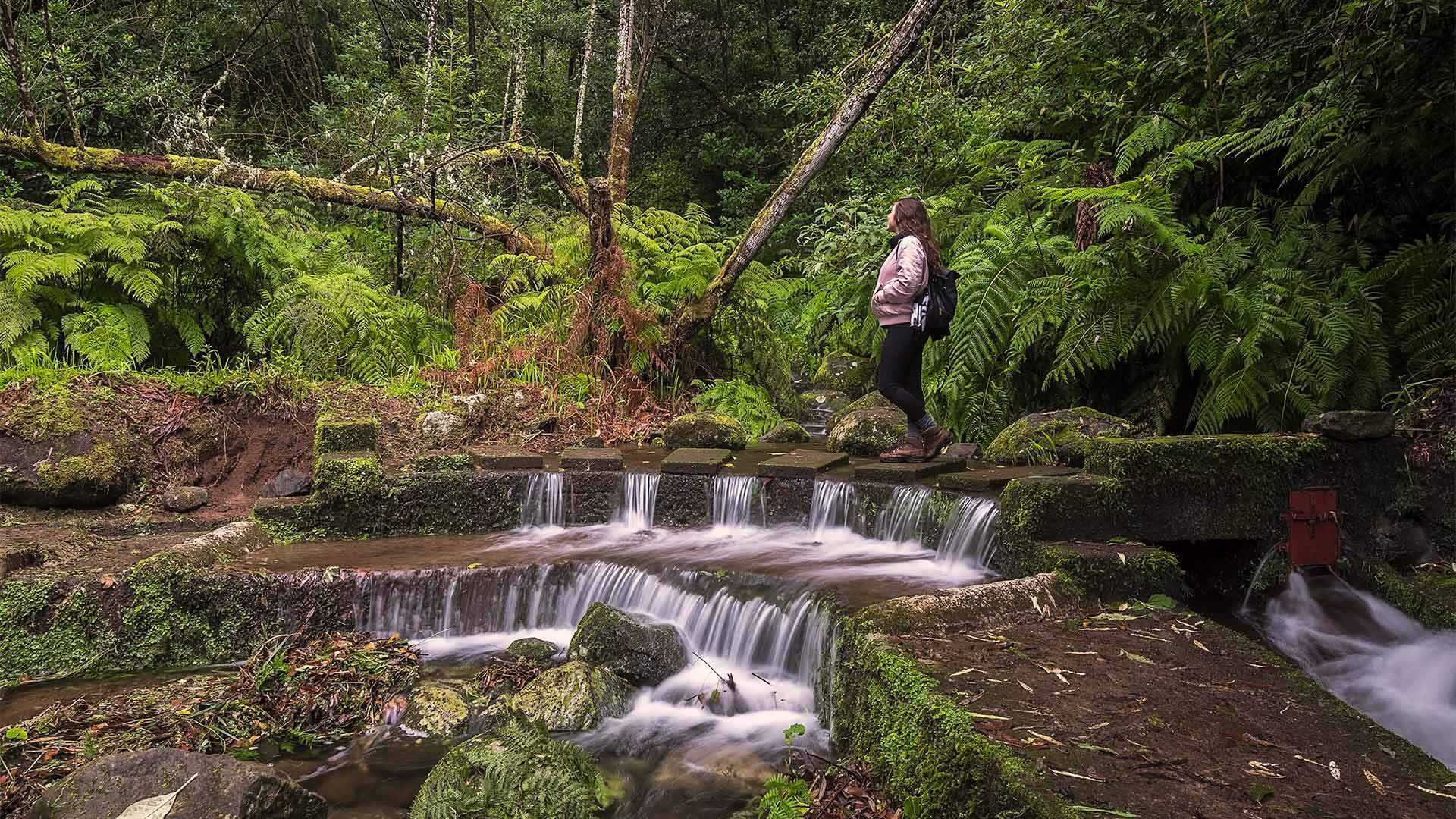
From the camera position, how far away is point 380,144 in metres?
10.2

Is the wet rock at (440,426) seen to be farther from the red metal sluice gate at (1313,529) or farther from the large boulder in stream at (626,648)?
the red metal sluice gate at (1313,529)

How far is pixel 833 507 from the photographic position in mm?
6109

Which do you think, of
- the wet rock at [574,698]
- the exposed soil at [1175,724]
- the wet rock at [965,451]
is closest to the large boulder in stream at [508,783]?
the wet rock at [574,698]

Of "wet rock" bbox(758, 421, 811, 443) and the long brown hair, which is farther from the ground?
the long brown hair

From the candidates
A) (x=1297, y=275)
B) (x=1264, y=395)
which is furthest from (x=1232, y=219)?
(x=1264, y=395)

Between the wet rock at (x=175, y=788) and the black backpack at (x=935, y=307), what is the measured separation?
4.66 m

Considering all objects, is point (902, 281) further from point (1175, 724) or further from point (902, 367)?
point (1175, 724)

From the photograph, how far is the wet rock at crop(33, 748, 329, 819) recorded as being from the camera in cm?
287

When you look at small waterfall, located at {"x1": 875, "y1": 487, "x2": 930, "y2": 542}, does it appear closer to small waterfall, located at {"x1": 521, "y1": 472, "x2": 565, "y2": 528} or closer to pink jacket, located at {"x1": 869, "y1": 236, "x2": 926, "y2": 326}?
pink jacket, located at {"x1": 869, "y1": 236, "x2": 926, "y2": 326}

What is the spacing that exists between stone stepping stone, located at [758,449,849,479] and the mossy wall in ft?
8.81

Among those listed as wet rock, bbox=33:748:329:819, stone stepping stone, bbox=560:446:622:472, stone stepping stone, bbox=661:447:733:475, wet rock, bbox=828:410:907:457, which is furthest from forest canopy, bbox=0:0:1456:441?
wet rock, bbox=33:748:329:819

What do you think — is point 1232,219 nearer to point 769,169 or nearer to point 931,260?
point 931,260

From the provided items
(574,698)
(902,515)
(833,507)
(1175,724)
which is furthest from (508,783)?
(833,507)

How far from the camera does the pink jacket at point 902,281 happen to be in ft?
20.1
